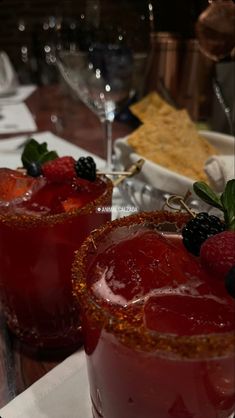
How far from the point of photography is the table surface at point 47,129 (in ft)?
1.75

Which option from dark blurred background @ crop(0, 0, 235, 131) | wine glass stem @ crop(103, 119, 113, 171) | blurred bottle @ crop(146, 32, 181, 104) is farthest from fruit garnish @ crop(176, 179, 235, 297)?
blurred bottle @ crop(146, 32, 181, 104)

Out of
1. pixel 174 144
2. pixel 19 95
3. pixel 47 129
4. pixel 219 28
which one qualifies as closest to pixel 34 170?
pixel 174 144

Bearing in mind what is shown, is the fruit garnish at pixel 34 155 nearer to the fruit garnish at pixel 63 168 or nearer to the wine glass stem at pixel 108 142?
the fruit garnish at pixel 63 168

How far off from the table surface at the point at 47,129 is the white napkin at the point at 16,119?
0.09ft

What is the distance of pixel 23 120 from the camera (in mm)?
1440

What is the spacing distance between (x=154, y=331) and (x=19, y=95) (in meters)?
1.60

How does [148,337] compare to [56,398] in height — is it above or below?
above

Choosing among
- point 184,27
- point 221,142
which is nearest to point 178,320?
point 221,142

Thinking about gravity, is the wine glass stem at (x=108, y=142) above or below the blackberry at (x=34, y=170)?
below

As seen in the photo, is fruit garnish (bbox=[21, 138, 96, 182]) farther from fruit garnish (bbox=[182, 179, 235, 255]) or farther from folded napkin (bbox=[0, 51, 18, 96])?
folded napkin (bbox=[0, 51, 18, 96])

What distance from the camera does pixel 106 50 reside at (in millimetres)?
1046

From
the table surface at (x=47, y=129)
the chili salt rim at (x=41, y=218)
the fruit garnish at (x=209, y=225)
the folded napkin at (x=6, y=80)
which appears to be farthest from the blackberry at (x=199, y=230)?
the folded napkin at (x=6, y=80)

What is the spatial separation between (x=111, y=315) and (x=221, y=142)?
0.63 m

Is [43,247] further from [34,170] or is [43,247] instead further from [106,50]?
[106,50]
